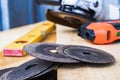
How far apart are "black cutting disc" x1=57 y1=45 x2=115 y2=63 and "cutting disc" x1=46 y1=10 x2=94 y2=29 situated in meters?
0.23

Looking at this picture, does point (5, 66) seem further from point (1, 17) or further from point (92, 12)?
point (1, 17)

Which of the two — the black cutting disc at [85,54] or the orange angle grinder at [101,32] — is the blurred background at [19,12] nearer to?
the orange angle grinder at [101,32]

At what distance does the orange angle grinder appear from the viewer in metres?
0.53

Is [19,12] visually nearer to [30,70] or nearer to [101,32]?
[101,32]

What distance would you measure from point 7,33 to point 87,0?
0.25 m

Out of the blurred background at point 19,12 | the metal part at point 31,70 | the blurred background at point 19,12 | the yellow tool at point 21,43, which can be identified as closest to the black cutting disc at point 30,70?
the metal part at point 31,70

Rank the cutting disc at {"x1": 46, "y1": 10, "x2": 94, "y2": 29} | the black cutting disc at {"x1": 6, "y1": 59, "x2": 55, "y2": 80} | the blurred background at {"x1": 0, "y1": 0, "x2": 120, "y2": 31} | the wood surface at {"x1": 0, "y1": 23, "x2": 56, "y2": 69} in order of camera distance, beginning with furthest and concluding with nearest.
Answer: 1. the blurred background at {"x1": 0, "y1": 0, "x2": 120, "y2": 31}
2. the cutting disc at {"x1": 46, "y1": 10, "x2": 94, "y2": 29}
3. the wood surface at {"x1": 0, "y1": 23, "x2": 56, "y2": 69}
4. the black cutting disc at {"x1": 6, "y1": 59, "x2": 55, "y2": 80}

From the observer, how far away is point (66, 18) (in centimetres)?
63

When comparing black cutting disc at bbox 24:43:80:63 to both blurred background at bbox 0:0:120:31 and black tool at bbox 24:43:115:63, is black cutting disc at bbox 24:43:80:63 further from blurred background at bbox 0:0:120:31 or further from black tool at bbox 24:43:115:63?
blurred background at bbox 0:0:120:31

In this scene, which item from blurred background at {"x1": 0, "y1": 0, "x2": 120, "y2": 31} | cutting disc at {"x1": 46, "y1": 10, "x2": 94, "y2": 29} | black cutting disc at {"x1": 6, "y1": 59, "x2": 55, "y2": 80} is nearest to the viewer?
black cutting disc at {"x1": 6, "y1": 59, "x2": 55, "y2": 80}

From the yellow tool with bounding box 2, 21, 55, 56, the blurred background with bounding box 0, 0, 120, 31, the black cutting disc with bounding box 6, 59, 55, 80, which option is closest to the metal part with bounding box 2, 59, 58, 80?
the black cutting disc with bounding box 6, 59, 55, 80

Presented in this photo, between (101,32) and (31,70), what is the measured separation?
225mm

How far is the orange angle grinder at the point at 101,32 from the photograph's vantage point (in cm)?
53

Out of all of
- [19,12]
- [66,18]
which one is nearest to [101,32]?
[66,18]
